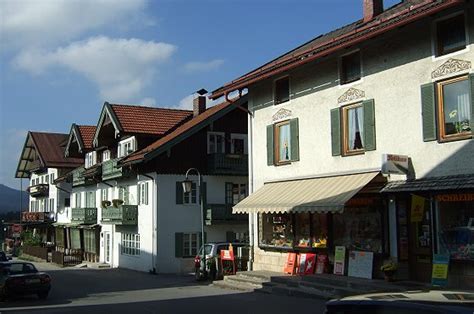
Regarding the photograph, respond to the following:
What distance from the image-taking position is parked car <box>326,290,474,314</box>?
4250 millimetres

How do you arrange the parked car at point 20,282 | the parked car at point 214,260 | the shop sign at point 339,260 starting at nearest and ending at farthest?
the shop sign at point 339,260 → the parked car at point 20,282 → the parked car at point 214,260

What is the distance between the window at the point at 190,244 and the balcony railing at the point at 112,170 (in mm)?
5906

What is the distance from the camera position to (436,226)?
16625 mm

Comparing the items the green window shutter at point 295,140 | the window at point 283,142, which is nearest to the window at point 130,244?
the window at point 283,142

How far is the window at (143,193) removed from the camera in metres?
34.4

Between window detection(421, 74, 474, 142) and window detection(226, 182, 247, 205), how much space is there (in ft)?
63.2

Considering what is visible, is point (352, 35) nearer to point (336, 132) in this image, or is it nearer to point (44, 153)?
point (336, 132)

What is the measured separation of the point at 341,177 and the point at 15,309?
1128 centimetres

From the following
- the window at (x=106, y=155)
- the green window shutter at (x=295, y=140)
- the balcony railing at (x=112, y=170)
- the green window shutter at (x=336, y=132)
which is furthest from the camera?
the window at (x=106, y=155)

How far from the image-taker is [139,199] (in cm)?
3541

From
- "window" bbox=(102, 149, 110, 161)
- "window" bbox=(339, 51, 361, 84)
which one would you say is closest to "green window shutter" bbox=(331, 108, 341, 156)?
"window" bbox=(339, 51, 361, 84)

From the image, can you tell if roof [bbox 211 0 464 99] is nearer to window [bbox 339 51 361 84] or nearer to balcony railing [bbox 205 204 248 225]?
window [bbox 339 51 361 84]

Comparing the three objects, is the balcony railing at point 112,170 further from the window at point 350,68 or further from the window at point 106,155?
the window at point 350,68

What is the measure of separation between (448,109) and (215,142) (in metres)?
20.1
